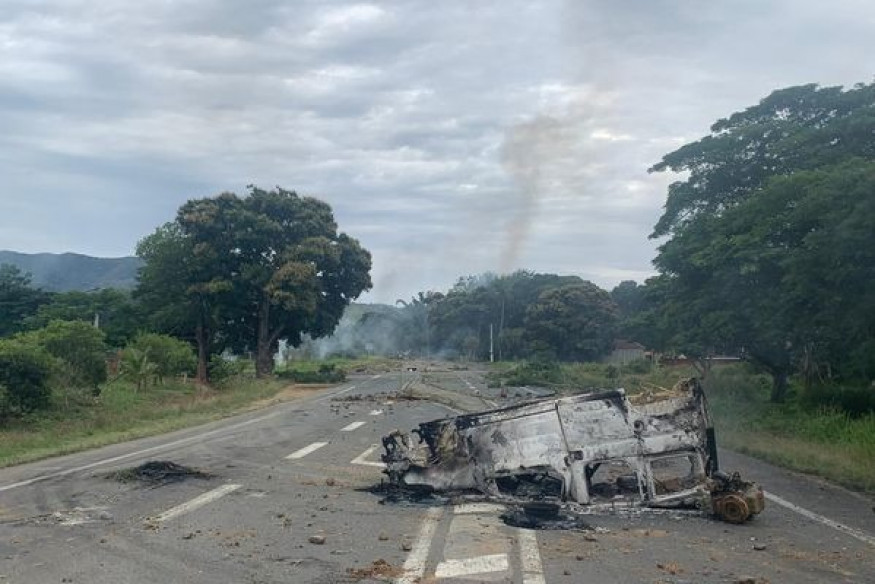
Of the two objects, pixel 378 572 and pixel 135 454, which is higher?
pixel 378 572

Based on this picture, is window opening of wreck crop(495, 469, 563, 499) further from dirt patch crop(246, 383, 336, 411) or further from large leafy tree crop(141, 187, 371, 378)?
large leafy tree crop(141, 187, 371, 378)

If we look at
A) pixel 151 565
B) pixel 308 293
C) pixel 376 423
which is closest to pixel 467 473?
pixel 151 565

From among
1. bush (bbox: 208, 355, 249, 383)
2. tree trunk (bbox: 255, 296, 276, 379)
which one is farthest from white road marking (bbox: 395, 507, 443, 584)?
tree trunk (bbox: 255, 296, 276, 379)

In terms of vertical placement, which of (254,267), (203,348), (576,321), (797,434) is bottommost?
(797,434)

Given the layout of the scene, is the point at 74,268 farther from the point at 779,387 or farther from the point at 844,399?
the point at 844,399

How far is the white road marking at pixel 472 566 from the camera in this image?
7.04m

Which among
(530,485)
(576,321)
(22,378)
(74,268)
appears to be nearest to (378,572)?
(530,485)

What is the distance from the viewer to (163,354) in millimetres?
36250

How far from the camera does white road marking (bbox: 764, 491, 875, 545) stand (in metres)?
8.77

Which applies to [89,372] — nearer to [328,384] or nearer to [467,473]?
[467,473]

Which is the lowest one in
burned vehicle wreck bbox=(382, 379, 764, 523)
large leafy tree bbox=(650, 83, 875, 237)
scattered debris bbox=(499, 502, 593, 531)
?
scattered debris bbox=(499, 502, 593, 531)

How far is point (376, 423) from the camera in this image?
919 inches

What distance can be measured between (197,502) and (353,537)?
288 centimetres

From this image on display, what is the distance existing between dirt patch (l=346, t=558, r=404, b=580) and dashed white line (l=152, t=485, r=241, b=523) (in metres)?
3.07
